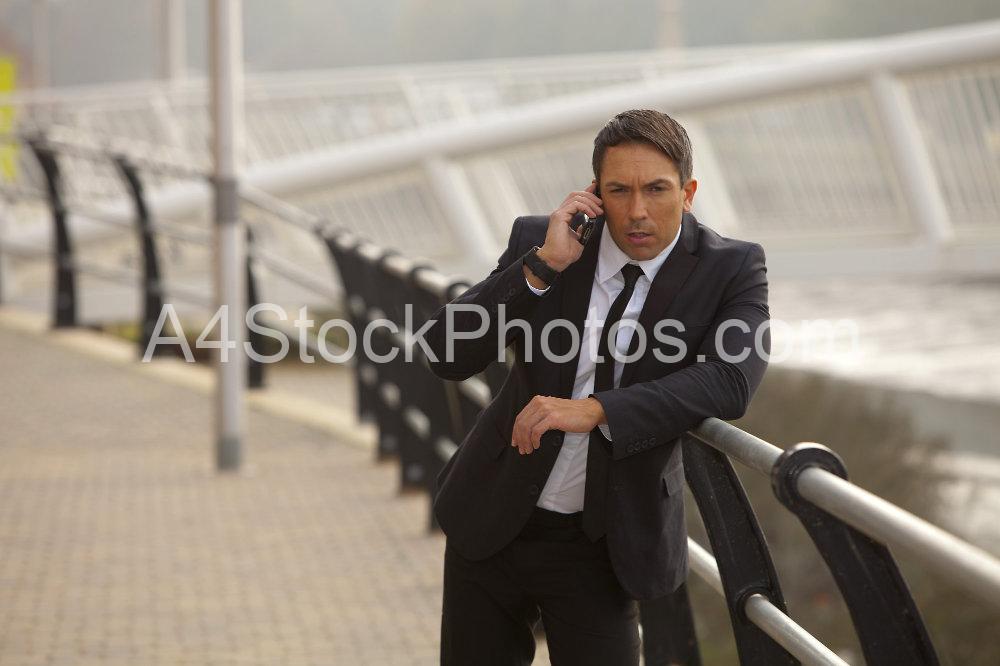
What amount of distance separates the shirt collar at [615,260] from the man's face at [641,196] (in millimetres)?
24

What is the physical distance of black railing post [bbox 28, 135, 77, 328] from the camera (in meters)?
11.7

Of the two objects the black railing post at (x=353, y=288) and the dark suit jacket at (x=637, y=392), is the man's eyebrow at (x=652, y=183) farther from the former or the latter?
the black railing post at (x=353, y=288)

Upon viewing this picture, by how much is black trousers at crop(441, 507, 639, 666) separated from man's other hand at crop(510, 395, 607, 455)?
17 centimetres

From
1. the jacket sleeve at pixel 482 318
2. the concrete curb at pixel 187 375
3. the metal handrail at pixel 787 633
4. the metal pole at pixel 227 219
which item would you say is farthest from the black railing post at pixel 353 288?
the metal handrail at pixel 787 633

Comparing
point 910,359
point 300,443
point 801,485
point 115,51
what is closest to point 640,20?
point 115,51

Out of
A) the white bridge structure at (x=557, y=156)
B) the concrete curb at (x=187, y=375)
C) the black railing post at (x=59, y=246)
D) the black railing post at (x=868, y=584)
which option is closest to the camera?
the black railing post at (x=868, y=584)

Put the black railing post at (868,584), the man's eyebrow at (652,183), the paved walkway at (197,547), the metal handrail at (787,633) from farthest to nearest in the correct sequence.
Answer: the paved walkway at (197,547) < the man's eyebrow at (652,183) < the metal handrail at (787,633) < the black railing post at (868,584)

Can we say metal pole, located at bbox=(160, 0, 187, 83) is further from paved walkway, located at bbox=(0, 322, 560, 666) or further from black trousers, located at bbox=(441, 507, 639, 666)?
black trousers, located at bbox=(441, 507, 639, 666)

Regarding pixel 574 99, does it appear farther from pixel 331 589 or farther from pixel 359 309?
pixel 331 589

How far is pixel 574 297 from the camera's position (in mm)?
2697

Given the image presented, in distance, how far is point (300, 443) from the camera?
27.1ft

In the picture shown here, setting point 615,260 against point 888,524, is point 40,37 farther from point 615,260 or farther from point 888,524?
point 888,524

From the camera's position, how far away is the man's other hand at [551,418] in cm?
256

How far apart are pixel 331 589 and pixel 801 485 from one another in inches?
139
